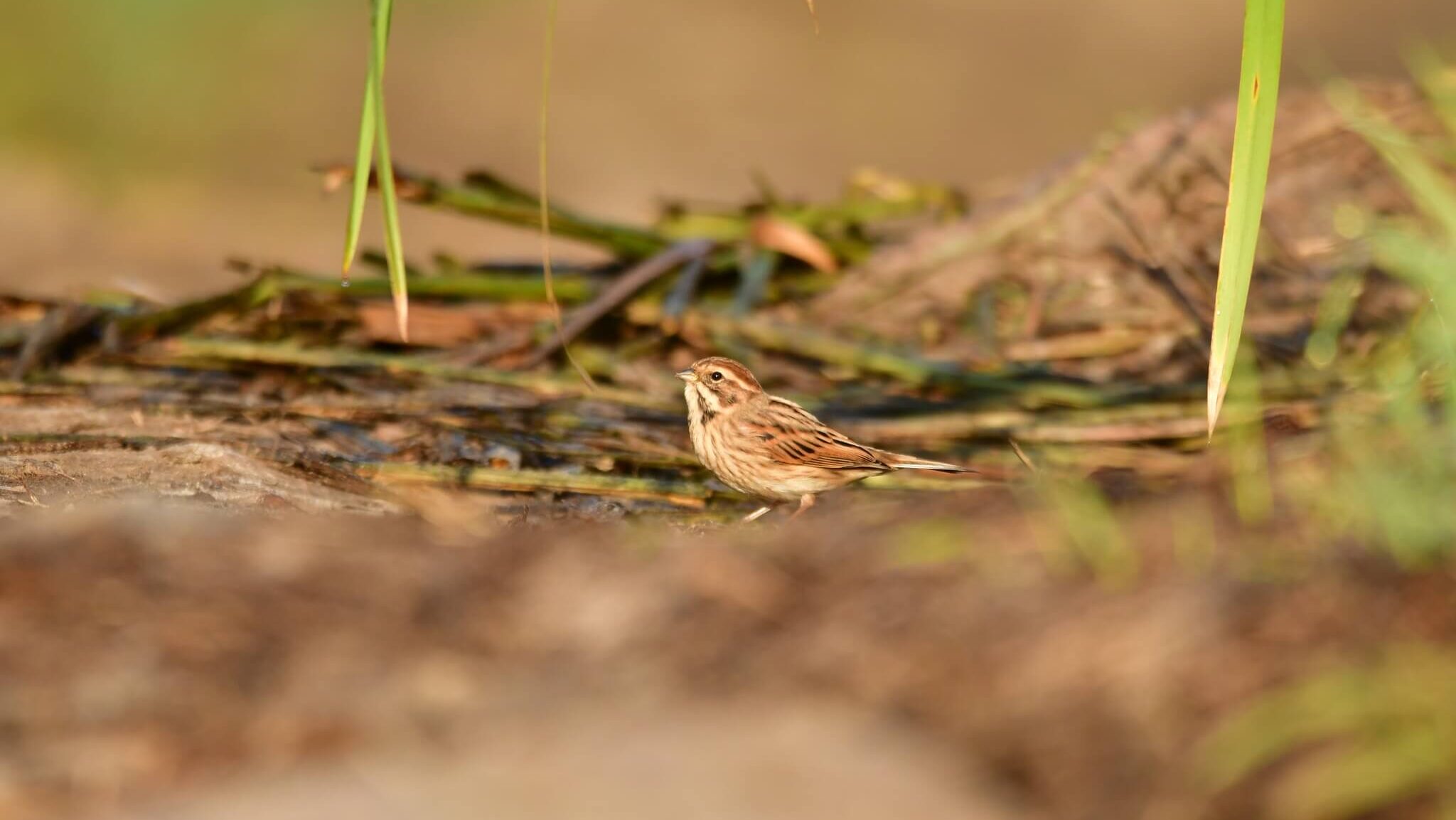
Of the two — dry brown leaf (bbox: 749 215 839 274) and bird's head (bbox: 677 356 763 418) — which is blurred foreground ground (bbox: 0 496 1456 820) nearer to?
bird's head (bbox: 677 356 763 418)

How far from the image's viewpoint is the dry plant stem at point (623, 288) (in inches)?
249

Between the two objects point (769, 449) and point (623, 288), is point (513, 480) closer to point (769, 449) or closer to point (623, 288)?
point (769, 449)

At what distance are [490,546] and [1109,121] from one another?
11.9 m

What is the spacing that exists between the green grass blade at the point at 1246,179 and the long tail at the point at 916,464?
1.37m

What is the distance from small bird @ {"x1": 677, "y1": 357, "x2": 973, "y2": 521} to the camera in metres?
5.27

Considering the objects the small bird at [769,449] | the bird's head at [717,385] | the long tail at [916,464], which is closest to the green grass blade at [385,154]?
the small bird at [769,449]

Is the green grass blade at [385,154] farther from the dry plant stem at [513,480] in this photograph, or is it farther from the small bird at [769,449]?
the small bird at [769,449]

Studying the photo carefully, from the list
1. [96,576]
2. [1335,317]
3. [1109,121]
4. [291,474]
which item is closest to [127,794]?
[96,576]

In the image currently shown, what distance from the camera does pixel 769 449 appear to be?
5.34 m

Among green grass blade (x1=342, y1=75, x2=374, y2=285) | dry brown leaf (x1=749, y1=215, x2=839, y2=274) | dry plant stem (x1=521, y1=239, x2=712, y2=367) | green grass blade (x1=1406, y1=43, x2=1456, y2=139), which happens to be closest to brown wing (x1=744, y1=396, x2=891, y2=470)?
dry plant stem (x1=521, y1=239, x2=712, y2=367)

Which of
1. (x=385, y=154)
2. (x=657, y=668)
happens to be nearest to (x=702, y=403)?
(x=385, y=154)

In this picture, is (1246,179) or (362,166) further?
(362,166)

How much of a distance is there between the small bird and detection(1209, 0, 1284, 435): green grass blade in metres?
1.40

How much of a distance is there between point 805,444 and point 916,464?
37 centimetres
